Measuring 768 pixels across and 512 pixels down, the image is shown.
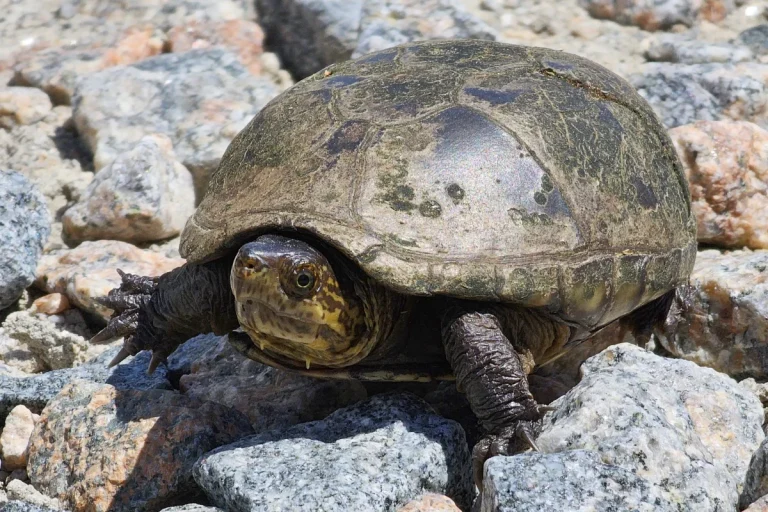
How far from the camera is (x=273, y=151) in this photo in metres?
3.46

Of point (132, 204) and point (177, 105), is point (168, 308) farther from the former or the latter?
point (177, 105)

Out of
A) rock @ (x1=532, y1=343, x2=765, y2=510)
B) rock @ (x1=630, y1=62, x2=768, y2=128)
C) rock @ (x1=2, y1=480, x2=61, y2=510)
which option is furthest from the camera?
rock @ (x1=630, y1=62, x2=768, y2=128)

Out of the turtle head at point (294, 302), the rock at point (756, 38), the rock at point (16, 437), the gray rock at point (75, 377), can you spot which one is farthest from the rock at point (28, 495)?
the rock at point (756, 38)

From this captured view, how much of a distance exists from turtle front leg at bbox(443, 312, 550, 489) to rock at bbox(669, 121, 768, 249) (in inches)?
79.4

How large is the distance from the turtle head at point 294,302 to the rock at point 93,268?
4.48 ft

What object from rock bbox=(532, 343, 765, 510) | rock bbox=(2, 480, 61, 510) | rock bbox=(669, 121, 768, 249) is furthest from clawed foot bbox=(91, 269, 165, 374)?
rock bbox=(669, 121, 768, 249)

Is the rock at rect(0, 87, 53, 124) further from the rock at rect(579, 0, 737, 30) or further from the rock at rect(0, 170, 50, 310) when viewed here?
the rock at rect(579, 0, 737, 30)

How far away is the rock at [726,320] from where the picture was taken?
151 inches

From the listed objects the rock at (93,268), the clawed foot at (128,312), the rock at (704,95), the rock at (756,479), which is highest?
the rock at (756,479)

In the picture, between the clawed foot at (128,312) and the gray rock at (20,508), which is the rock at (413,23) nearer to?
the clawed foot at (128,312)

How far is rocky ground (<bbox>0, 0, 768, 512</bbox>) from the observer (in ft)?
9.51

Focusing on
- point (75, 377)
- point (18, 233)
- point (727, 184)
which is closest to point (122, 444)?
point (75, 377)

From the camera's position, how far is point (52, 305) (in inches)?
175

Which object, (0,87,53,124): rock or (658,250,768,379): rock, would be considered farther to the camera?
(0,87,53,124): rock
